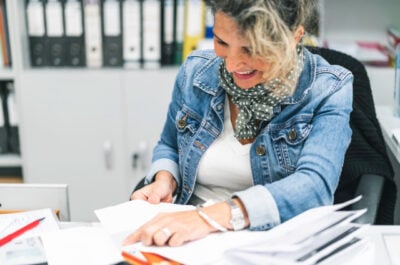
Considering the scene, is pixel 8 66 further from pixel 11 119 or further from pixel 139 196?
pixel 139 196

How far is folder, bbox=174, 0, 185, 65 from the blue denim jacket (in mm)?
895

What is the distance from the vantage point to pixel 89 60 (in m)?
2.45

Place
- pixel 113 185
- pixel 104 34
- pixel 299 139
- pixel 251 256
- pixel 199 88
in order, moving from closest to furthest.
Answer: pixel 251 256, pixel 299 139, pixel 199 88, pixel 104 34, pixel 113 185

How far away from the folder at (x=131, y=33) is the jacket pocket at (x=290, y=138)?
1198 mm

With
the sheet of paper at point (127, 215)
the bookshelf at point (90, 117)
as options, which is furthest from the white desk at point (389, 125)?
the sheet of paper at point (127, 215)

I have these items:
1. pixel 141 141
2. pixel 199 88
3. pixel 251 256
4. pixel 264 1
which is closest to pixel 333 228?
pixel 251 256

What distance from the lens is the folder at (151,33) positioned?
237cm

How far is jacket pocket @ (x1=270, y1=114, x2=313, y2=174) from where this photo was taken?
1.33 meters

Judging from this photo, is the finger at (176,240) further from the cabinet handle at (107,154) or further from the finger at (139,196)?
the cabinet handle at (107,154)

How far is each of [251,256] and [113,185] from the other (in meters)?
1.68

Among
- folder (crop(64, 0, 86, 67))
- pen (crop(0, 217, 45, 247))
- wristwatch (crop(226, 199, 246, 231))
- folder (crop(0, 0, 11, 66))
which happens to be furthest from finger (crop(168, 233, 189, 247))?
folder (crop(0, 0, 11, 66))

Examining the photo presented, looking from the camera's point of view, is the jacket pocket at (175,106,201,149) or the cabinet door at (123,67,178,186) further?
the cabinet door at (123,67,178,186)

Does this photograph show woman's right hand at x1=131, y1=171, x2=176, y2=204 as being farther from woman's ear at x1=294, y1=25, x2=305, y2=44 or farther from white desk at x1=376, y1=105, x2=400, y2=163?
white desk at x1=376, y1=105, x2=400, y2=163

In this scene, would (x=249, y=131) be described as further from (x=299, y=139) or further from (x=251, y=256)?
(x=251, y=256)
